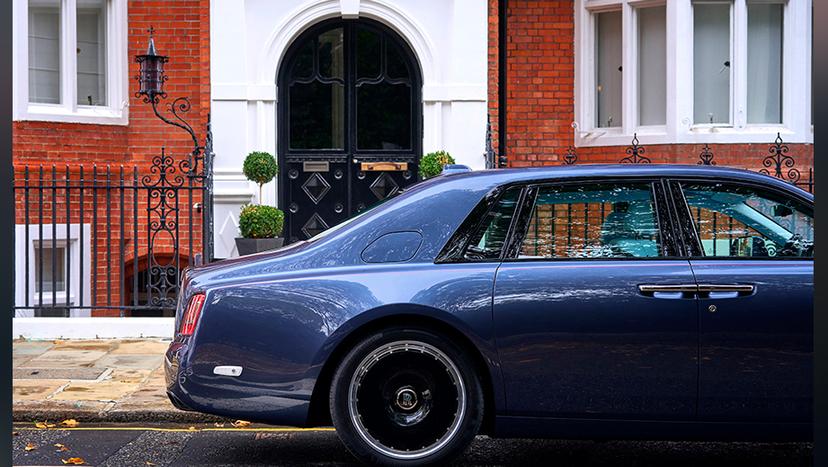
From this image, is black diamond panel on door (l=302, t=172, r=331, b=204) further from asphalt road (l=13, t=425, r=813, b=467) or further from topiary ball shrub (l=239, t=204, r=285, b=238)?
asphalt road (l=13, t=425, r=813, b=467)

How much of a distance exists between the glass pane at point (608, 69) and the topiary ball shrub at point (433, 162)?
2700mm

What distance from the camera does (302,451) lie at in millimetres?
6496

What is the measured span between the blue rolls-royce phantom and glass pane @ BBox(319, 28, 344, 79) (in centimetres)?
826

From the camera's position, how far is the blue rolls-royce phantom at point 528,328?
5.57 meters

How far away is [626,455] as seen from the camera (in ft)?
20.9

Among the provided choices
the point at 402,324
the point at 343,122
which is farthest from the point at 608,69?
the point at 402,324

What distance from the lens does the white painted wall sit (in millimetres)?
13359

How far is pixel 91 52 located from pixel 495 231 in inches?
376

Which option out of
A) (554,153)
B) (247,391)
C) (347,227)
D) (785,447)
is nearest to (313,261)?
(347,227)

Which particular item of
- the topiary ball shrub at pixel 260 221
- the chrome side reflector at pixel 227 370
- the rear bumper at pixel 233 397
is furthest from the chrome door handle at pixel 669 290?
the topiary ball shrub at pixel 260 221

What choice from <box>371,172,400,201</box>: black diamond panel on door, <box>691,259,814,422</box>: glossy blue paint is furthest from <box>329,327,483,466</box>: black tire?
<box>371,172,400,201</box>: black diamond panel on door

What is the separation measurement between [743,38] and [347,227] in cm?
891

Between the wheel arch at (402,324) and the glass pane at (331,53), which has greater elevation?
the glass pane at (331,53)

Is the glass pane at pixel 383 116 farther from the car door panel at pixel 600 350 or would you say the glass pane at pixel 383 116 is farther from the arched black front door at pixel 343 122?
the car door panel at pixel 600 350
